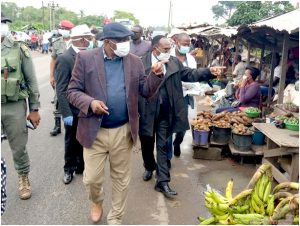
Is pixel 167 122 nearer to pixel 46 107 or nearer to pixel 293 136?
pixel 293 136

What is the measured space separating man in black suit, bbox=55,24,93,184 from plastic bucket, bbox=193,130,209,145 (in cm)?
198

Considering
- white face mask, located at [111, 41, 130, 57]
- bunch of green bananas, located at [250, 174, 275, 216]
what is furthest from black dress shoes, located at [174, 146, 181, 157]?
bunch of green bananas, located at [250, 174, 275, 216]

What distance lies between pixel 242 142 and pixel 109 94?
3.30m

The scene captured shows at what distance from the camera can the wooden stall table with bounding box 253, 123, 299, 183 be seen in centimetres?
471

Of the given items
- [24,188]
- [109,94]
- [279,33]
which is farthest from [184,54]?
[24,188]

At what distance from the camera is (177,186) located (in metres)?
5.25

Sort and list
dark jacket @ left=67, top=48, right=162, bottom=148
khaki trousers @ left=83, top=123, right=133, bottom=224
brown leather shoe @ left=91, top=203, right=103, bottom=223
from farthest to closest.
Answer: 1. brown leather shoe @ left=91, top=203, right=103, bottom=223
2. khaki trousers @ left=83, top=123, right=133, bottom=224
3. dark jacket @ left=67, top=48, right=162, bottom=148

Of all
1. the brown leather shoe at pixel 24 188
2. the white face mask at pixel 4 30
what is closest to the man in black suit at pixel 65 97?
the brown leather shoe at pixel 24 188

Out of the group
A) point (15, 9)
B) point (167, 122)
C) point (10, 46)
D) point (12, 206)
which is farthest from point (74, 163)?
point (15, 9)

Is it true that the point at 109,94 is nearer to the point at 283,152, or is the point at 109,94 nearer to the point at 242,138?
the point at 283,152

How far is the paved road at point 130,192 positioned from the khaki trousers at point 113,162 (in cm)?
42

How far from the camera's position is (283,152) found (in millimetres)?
5012

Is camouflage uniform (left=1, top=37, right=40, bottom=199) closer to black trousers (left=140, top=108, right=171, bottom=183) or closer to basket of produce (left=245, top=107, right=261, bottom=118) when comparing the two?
black trousers (left=140, top=108, right=171, bottom=183)

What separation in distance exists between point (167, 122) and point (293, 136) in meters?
1.64
